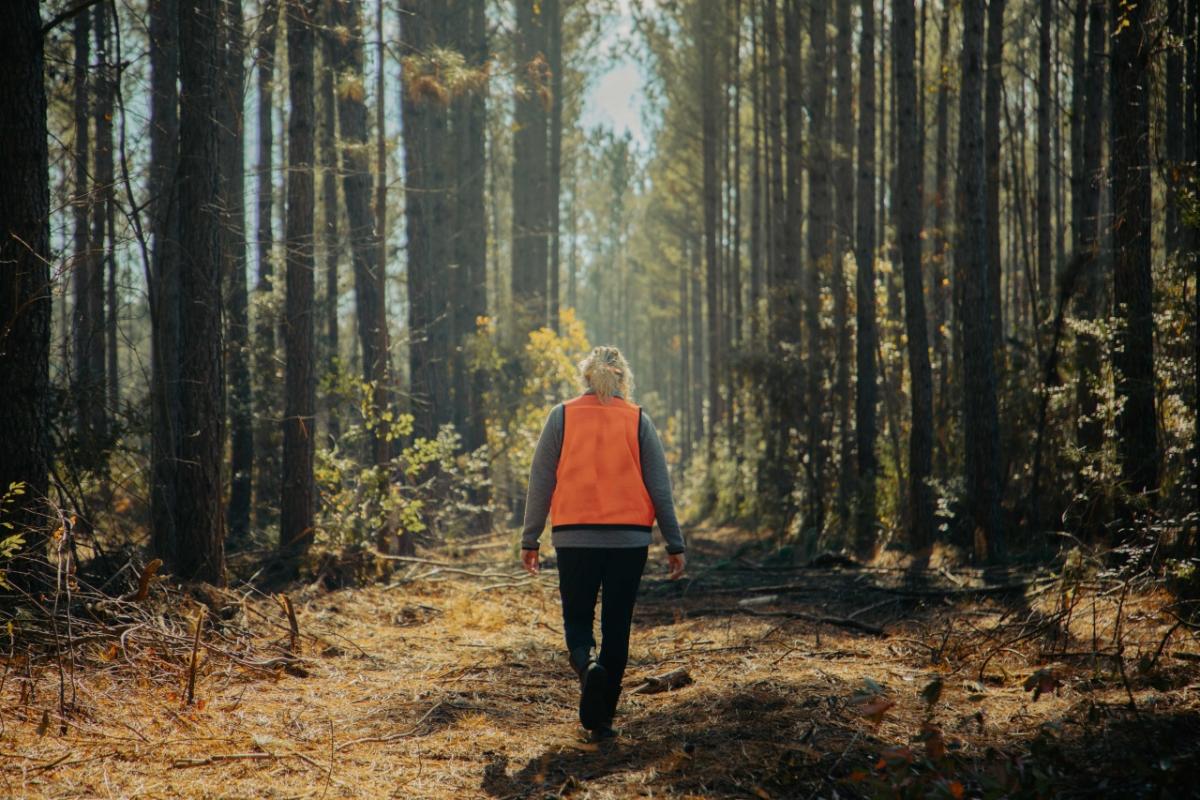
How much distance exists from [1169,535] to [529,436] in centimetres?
1420

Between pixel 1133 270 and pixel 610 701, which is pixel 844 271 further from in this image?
pixel 610 701

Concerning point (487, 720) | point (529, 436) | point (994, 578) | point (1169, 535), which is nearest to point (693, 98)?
point (529, 436)

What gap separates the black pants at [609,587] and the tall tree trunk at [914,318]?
811 cm

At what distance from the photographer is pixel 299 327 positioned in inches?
478

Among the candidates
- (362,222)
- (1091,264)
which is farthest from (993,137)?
(362,222)

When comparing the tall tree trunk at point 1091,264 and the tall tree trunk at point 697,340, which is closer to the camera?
the tall tree trunk at point 1091,264

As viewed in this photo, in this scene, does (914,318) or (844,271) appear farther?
(844,271)

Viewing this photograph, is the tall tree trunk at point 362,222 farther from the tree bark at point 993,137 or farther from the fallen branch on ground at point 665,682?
the tree bark at point 993,137

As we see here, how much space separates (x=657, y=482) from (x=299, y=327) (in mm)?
7645

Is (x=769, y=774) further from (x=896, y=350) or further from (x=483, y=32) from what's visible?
(x=483, y=32)

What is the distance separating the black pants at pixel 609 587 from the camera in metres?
5.41

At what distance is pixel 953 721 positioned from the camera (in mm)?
5055

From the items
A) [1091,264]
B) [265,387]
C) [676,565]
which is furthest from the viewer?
[265,387]

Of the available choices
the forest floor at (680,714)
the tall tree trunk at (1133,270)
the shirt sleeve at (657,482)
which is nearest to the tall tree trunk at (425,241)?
the forest floor at (680,714)
